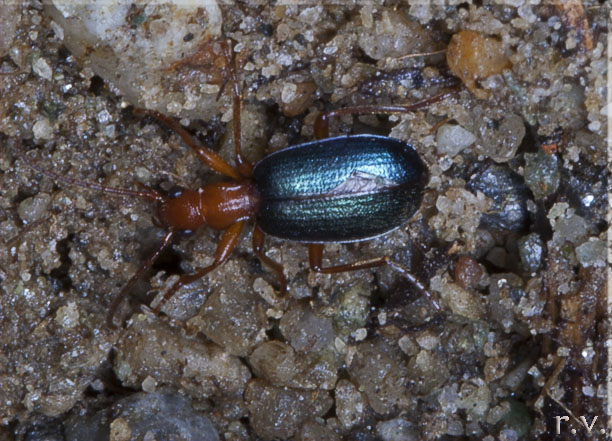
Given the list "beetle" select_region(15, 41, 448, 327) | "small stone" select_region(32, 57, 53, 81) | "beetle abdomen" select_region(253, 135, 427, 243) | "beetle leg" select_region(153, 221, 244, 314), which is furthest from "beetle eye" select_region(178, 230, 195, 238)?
"small stone" select_region(32, 57, 53, 81)

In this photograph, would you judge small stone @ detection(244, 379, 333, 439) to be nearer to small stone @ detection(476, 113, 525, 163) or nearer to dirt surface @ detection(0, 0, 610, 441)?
dirt surface @ detection(0, 0, 610, 441)

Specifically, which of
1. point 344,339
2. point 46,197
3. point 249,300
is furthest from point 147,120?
point 344,339

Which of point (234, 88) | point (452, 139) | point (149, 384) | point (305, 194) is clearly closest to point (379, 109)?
point (452, 139)

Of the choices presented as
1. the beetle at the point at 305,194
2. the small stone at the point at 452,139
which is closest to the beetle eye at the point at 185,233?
the beetle at the point at 305,194

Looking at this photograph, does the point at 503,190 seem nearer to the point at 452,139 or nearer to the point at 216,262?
the point at 452,139

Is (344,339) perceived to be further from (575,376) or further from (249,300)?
(575,376)
